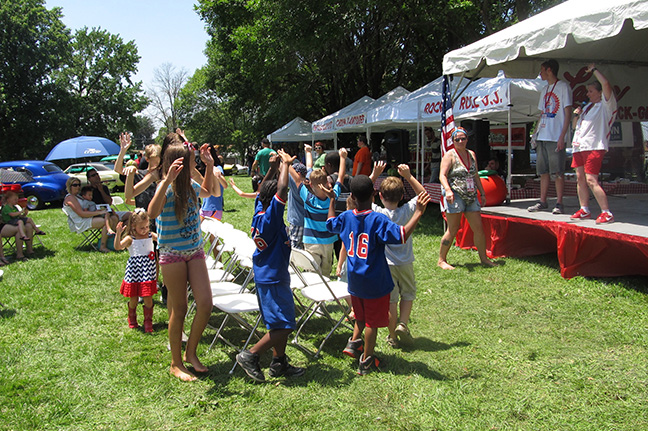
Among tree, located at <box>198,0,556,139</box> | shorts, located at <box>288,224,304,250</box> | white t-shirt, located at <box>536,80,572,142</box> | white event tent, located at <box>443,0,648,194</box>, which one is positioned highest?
tree, located at <box>198,0,556,139</box>

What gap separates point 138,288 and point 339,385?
7.68 feet

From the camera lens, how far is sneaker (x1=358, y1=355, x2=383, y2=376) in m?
3.68

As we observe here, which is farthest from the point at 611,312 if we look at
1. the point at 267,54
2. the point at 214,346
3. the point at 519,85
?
the point at 267,54

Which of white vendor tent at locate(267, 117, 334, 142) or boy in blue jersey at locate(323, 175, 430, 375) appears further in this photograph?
white vendor tent at locate(267, 117, 334, 142)

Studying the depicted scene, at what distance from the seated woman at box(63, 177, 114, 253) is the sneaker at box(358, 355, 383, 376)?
21.2 feet

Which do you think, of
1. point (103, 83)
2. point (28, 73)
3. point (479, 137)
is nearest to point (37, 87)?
point (28, 73)

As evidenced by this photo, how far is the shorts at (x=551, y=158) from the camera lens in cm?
634

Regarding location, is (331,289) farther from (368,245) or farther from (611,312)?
(611,312)

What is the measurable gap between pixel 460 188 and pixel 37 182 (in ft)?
48.2

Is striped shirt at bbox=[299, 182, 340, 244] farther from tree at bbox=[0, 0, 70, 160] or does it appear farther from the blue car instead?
tree at bbox=[0, 0, 70, 160]

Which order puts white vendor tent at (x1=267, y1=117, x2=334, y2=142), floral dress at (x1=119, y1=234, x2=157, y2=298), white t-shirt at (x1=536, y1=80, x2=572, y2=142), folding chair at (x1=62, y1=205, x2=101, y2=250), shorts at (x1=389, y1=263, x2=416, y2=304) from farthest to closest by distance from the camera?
white vendor tent at (x1=267, y1=117, x2=334, y2=142)
folding chair at (x1=62, y1=205, x2=101, y2=250)
white t-shirt at (x1=536, y1=80, x2=572, y2=142)
floral dress at (x1=119, y1=234, x2=157, y2=298)
shorts at (x1=389, y1=263, x2=416, y2=304)

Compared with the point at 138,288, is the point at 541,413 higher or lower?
lower

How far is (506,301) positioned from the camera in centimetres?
513

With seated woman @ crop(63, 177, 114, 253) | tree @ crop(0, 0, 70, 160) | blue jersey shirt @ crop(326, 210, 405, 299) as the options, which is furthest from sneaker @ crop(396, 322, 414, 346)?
tree @ crop(0, 0, 70, 160)
